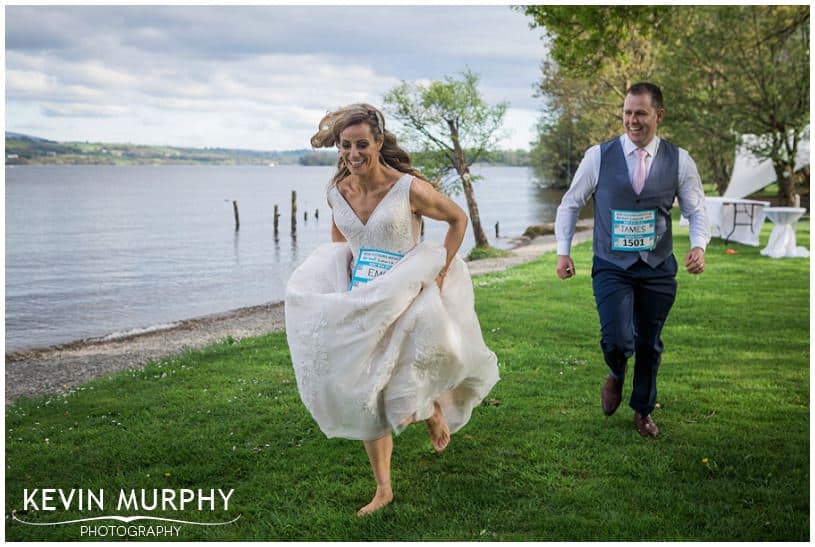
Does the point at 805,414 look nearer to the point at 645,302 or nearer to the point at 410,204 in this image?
the point at 645,302

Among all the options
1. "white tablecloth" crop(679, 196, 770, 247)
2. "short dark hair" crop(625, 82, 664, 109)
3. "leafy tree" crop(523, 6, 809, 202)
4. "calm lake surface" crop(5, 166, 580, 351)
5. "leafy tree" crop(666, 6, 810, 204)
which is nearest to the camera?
"short dark hair" crop(625, 82, 664, 109)

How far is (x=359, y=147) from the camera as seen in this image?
4.94 meters

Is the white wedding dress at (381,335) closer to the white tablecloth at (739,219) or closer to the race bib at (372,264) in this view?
the race bib at (372,264)

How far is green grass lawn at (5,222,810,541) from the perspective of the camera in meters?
4.96

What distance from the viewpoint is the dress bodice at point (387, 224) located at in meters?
5.05

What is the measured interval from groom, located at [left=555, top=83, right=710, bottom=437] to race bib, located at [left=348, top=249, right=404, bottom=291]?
1.71 m

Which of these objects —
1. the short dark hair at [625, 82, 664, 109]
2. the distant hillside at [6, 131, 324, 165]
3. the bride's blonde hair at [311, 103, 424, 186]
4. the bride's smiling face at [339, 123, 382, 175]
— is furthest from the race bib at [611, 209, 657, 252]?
the distant hillside at [6, 131, 324, 165]

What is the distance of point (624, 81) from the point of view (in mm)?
39125

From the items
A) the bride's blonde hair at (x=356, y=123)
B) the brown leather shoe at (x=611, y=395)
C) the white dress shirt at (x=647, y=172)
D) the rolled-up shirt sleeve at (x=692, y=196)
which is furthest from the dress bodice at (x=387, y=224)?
the brown leather shoe at (x=611, y=395)

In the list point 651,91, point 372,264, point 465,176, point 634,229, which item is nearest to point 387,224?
point 372,264

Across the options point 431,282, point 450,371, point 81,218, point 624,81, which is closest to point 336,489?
point 450,371

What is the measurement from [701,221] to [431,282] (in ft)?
8.05

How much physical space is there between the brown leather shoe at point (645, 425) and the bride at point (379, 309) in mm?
1709

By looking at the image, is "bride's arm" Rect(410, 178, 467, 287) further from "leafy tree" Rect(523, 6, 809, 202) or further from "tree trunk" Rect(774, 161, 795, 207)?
"tree trunk" Rect(774, 161, 795, 207)
